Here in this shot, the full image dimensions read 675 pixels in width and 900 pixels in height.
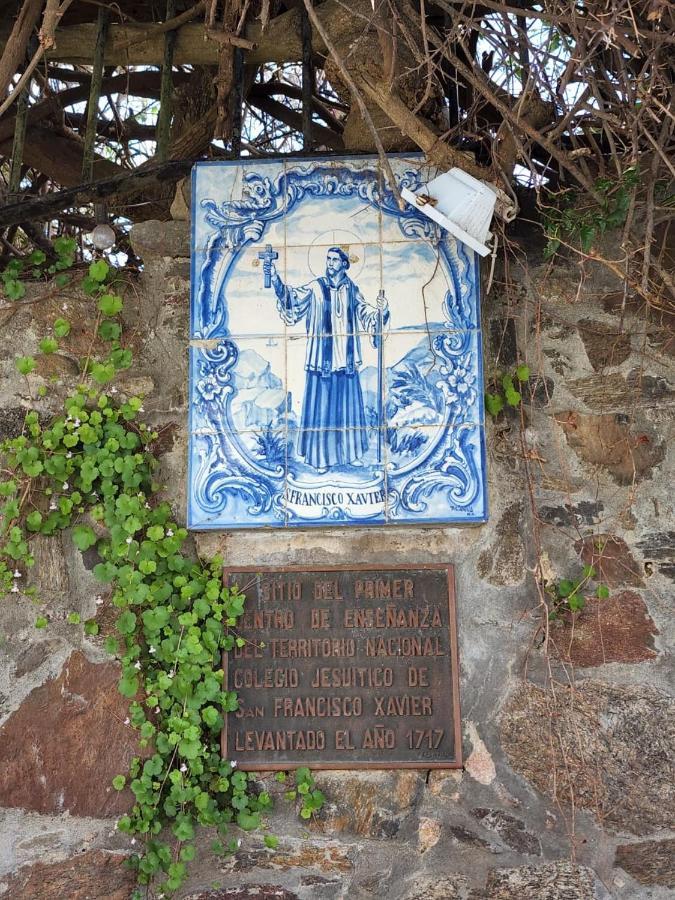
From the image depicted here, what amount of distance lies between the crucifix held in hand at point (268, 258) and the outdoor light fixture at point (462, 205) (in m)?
0.48

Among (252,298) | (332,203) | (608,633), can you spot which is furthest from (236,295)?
(608,633)

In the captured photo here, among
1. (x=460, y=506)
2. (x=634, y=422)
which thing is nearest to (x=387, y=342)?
(x=460, y=506)

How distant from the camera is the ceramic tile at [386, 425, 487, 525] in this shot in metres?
3.03

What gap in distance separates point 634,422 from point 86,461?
1.77 m

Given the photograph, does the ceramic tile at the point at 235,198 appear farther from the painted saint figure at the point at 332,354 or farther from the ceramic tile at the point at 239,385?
the ceramic tile at the point at 239,385

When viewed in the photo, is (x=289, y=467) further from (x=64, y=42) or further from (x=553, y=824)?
(x=64, y=42)

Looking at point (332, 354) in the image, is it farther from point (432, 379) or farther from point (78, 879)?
point (78, 879)

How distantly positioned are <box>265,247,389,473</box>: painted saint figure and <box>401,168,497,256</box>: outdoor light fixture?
31 cm

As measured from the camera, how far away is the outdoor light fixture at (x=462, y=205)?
3.07 m

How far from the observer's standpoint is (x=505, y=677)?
2973mm

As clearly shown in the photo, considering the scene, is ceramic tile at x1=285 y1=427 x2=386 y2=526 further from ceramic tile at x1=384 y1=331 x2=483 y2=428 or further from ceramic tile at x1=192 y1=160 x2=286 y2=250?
ceramic tile at x1=192 y1=160 x2=286 y2=250

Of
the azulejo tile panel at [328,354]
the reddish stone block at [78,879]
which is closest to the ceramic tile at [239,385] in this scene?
the azulejo tile panel at [328,354]

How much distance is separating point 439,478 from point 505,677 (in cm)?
64

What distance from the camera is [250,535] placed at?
10.3 ft
